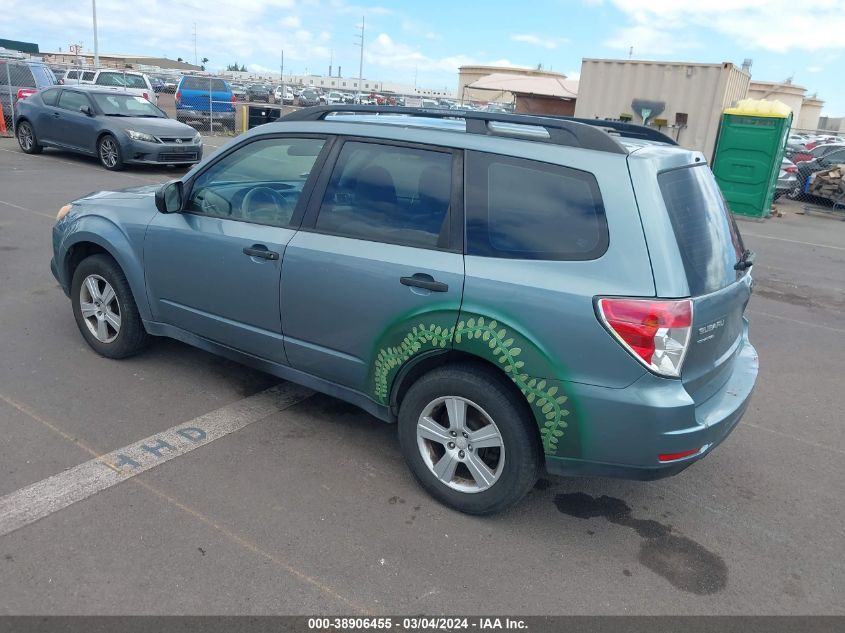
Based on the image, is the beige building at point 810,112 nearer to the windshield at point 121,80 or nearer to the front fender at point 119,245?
the windshield at point 121,80

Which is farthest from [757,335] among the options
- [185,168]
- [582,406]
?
[185,168]

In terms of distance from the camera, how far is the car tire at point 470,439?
307 cm

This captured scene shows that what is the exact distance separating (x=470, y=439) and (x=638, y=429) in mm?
786


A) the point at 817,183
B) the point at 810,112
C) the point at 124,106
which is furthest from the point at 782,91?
the point at 124,106

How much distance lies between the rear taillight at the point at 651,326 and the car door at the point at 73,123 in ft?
45.3

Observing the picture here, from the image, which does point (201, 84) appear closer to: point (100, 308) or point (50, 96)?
point (50, 96)

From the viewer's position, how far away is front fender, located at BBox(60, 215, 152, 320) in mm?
4445

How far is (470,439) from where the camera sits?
323 cm

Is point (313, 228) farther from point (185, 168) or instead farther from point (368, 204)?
point (185, 168)

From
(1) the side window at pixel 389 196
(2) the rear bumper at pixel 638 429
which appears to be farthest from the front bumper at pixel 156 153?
(2) the rear bumper at pixel 638 429

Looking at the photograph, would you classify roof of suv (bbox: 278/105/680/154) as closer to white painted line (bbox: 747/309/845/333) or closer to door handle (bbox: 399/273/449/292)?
door handle (bbox: 399/273/449/292)

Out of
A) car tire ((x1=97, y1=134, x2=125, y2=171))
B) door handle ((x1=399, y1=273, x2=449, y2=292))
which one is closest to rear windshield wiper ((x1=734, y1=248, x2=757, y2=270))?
door handle ((x1=399, y1=273, x2=449, y2=292))

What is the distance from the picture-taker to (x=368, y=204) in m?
3.56

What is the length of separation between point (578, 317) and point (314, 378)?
1628 millimetres
